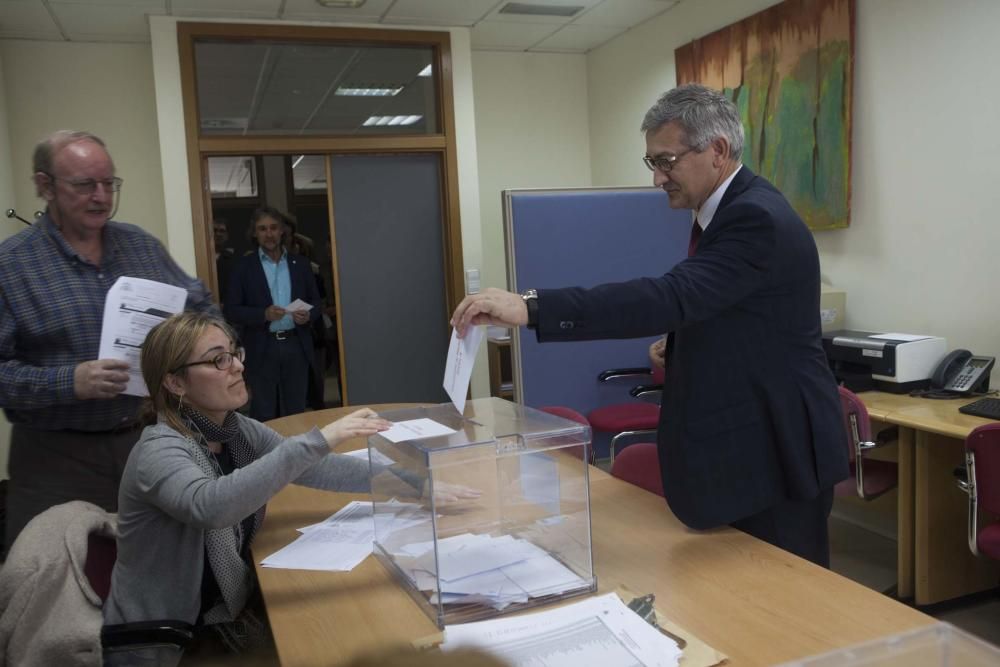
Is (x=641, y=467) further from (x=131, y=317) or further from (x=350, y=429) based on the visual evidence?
(x=131, y=317)

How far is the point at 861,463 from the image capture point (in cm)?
290

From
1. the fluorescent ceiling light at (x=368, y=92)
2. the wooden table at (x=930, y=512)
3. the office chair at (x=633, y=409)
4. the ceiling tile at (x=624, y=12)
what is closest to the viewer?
the wooden table at (x=930, y=512)

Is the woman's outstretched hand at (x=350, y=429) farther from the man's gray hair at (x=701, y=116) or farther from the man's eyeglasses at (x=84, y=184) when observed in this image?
the man's eyeglasses at (x=84, y=184)

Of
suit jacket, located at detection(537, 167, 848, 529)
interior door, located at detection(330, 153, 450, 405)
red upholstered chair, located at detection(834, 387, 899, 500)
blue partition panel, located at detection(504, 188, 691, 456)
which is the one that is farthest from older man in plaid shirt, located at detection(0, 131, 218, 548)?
interior door, located at detection(330, 153, 450, 405)

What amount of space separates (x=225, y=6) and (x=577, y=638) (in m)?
4.43

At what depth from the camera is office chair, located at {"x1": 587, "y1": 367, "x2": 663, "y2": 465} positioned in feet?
12.0

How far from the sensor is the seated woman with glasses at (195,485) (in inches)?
58.7

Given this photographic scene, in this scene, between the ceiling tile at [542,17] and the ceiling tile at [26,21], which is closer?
the ceiling tile at [26,21]

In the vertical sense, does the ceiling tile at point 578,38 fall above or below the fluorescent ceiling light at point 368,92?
above

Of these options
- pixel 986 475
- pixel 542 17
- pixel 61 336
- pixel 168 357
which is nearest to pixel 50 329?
pixel 61 336

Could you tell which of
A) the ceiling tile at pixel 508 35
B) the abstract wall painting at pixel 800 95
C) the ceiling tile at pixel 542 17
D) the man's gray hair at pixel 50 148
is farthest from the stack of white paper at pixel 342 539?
the ceiling tile at pixel 508 35

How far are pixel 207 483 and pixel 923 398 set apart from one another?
2760 millimetres

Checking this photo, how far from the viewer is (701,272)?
1.44 m

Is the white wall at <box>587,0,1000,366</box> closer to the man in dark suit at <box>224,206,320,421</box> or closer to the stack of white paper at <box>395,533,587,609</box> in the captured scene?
the stack of white paper at <box>395,533,587,609</box>
